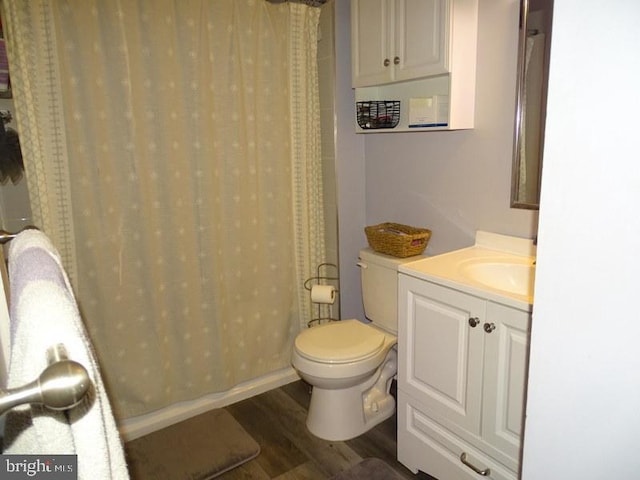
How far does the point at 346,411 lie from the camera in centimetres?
215

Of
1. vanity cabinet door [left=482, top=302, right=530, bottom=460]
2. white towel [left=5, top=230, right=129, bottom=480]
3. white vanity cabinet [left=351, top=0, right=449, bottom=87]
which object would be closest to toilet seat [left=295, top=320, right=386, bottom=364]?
vanity cabinet door [left=482, top=302, right=530, bottom=460]

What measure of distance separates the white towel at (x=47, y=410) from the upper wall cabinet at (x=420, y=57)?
1763mm

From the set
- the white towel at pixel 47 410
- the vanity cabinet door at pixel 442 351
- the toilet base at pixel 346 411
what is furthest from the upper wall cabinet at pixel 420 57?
the white towel at pixel 47 410

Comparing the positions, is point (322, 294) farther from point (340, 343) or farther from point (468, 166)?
point (468, 166)

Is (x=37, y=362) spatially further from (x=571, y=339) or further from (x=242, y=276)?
(x=242, y=276)

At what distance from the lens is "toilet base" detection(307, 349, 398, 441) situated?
2143 millimetres

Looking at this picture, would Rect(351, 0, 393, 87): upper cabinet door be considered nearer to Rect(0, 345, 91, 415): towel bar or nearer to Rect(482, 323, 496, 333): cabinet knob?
Rect(482, 323, 496, 333): cabinet knob

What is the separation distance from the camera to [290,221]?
250 cm

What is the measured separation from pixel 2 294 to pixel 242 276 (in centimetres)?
183

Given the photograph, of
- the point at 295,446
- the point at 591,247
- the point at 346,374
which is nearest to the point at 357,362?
the point at 346,374

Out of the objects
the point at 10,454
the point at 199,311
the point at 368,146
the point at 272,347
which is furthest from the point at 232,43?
the point at 10,454

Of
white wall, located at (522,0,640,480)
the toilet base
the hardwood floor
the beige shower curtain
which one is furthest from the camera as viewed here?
the toilet base

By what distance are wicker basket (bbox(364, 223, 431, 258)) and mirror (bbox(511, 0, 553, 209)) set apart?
17.8 inches

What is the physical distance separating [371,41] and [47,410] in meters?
2.08
